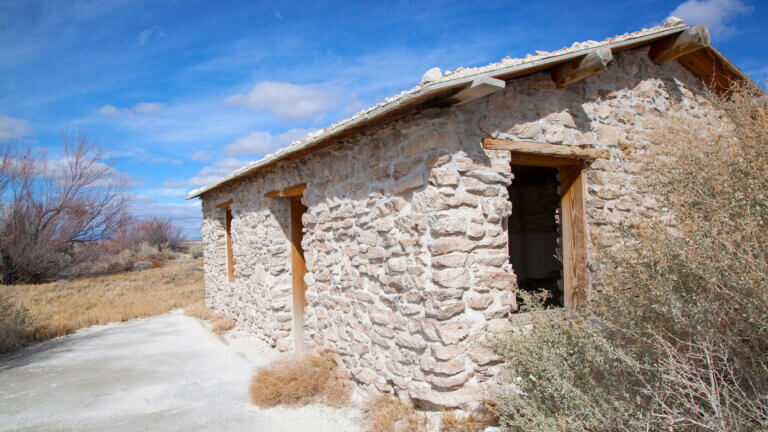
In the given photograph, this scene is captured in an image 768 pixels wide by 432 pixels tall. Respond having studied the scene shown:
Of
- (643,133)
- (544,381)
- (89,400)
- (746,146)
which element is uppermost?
(643,133)

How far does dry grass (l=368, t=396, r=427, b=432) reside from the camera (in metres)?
3.37

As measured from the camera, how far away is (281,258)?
6234mm

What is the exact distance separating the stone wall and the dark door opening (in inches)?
133

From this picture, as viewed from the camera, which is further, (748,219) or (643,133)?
(643,133)

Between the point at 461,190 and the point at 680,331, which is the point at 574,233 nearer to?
the point at 461,190

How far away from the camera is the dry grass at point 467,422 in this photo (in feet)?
10.4

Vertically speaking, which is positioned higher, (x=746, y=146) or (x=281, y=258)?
(x=746, y=146)

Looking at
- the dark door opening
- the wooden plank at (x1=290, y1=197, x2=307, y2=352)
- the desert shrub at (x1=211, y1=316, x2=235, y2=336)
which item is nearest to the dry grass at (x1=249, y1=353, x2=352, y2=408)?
the wooden plank at (x1=290, y1=197, x2=307, y2=352)

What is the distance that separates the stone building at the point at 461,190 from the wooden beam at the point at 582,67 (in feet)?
0.05

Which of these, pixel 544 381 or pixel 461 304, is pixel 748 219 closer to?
pixel 544 381

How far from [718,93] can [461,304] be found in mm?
4839

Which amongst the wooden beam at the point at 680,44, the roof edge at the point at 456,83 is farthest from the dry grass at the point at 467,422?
the wooden beam at the point at 680,44

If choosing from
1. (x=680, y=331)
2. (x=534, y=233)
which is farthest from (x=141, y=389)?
(x=534, y=233)

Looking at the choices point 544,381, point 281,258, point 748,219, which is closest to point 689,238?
point 748,219
